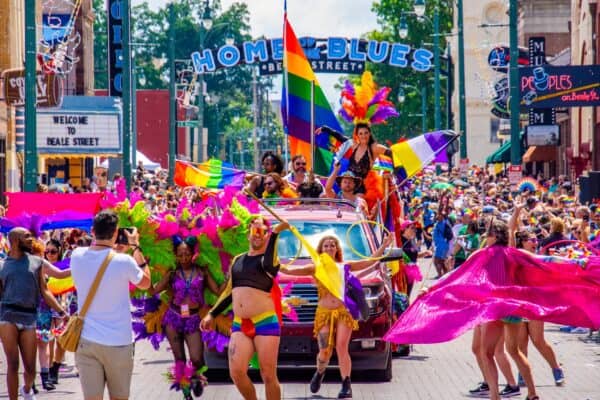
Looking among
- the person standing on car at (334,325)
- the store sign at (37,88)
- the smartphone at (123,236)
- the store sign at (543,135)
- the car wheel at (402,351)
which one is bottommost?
the car wheel at (402,351)

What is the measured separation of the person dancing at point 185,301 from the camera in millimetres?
13125

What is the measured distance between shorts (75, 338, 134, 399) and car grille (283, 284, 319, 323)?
4766 millimetres

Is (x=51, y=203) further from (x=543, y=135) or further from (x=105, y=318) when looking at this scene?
(x=543, y=135)

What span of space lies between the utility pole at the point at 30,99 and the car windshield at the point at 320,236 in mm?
6999

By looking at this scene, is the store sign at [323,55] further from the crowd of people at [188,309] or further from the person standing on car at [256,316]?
the person standing on car at [256,316]

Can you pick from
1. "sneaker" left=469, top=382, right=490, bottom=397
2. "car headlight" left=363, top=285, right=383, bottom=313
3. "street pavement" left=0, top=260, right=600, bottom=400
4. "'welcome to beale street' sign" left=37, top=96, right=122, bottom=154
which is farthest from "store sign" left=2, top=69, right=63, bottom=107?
"sneaker" left=469, top=382, right=490, bottom=397

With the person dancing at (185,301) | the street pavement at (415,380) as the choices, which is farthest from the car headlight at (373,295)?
the person dancing at (185,301)

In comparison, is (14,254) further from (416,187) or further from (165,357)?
(416,187)

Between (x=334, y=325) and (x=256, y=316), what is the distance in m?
2.49

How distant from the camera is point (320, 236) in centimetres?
1559

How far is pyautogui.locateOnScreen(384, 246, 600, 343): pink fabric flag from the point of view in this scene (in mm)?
12312

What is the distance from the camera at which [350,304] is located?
14094 mm

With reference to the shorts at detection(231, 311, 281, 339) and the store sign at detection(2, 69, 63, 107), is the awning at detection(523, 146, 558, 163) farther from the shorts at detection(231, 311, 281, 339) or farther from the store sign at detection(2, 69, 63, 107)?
the shorts at detection(231, 311, 281, 339)

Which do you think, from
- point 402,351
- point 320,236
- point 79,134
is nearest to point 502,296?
point 320,236
